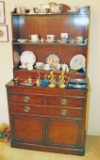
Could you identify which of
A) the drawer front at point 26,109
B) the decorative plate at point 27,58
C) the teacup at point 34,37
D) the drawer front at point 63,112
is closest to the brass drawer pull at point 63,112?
the drawer front at point 63,112

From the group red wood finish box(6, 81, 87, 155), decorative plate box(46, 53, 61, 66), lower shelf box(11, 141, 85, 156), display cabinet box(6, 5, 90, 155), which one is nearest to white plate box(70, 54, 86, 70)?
display cabinet box(6, 5, 90, 155)

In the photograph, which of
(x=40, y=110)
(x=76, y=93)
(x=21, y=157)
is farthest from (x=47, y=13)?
(x=21, y=157)

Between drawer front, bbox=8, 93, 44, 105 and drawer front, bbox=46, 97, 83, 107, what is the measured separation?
0.33 feet

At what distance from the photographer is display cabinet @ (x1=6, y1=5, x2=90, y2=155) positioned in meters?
2.35

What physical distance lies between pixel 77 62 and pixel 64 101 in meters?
0.59

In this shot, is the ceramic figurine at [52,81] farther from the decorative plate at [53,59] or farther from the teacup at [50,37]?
the teacup at [50,37]

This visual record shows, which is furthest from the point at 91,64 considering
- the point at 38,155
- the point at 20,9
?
the point at 38,155

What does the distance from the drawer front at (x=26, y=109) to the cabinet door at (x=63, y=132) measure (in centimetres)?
16

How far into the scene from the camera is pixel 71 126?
2.41 m

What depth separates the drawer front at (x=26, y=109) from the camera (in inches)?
95.6

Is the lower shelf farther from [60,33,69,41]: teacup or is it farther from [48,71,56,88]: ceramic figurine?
[60,33,69,41]: teacup

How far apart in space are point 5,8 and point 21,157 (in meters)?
1.95

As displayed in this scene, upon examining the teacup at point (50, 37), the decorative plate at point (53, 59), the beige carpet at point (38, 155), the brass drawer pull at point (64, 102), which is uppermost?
the teacup at point (50, 37)

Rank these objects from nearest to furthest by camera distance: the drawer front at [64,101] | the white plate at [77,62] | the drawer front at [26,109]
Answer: the drawer front at [64,101], the drawer front at [26,109], the white plate at [77,62]
